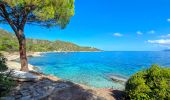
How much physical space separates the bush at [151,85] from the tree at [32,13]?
7.80m

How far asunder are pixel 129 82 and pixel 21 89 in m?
5.32

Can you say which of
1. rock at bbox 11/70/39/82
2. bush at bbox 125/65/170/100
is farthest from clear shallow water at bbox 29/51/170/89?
rock at bbox 11/70/39/82

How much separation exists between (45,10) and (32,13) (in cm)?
118

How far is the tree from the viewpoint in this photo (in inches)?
635

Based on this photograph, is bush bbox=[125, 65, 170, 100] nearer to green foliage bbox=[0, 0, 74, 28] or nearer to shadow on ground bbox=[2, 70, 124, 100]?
shadow on ground bbox=[2, 70, 124, 100]

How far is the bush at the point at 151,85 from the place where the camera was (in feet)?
37.9

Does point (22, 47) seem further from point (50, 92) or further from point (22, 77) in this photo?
point (50, 92)

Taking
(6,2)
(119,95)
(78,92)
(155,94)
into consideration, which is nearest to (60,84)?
(78,92)

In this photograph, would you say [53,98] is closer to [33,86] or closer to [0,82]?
[33,86]

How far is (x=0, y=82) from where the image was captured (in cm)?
730

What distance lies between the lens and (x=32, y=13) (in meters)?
17.8

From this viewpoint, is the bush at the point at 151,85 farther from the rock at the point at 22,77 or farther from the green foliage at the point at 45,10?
the green foliage at the point at 45,10

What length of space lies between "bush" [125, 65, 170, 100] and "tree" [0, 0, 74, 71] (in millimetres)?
7797

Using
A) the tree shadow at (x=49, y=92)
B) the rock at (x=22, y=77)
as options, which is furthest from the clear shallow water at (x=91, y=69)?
the rock at (x=22, y=77)
